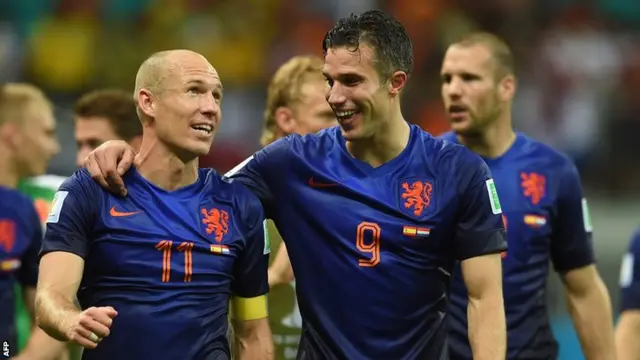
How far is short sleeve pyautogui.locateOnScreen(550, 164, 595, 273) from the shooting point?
21.2 feet

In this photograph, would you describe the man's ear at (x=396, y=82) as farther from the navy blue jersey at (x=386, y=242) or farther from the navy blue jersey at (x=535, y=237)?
the navy blue jersey at (x=535, y=237)

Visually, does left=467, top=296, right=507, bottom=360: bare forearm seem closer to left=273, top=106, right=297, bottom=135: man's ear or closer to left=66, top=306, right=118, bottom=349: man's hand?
left=66, top=306, right=118, bottom=349: man's hand

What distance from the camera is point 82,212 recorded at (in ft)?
15.6

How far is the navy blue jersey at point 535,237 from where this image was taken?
6348 millimetres

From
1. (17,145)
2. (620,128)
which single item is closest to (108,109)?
(17,145)

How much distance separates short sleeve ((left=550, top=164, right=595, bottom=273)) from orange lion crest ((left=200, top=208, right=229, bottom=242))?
2.09 meters

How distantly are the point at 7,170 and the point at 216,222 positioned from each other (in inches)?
109

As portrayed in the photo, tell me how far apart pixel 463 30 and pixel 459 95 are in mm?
6329

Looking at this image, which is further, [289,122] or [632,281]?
[632,281]

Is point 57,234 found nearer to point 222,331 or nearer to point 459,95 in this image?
point 222,331

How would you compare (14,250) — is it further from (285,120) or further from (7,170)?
(285,120)

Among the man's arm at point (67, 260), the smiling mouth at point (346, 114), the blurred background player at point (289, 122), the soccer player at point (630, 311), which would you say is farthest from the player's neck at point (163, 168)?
the soccer player at point (630, 311)

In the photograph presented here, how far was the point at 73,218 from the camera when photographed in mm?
4715

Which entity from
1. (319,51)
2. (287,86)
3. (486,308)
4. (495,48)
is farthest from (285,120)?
(319,51)
